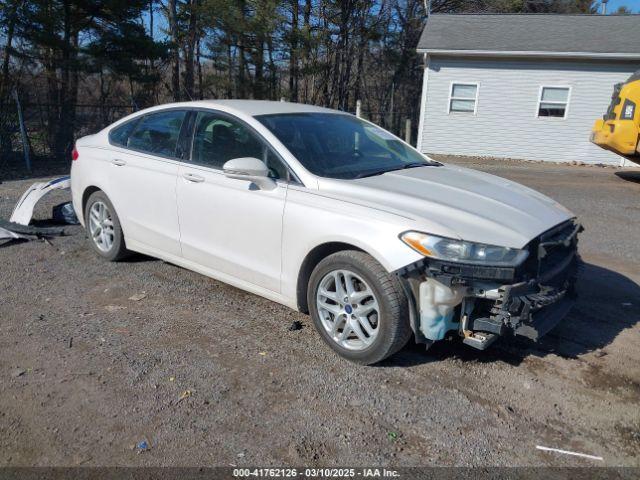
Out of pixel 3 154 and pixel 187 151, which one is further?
pixel 3 154

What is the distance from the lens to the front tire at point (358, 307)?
3.27 meters

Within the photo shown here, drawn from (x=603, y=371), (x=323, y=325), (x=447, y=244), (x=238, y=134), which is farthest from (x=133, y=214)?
(x=603, y=371)

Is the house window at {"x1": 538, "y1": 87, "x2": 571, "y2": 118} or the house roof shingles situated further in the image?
the house window at {"x1": 538, "y1": 87, "x2": 571, "y2": 118}

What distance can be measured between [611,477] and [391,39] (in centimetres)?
2631

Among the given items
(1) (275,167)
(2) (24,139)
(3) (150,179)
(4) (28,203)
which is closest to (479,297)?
(1) (275,167)

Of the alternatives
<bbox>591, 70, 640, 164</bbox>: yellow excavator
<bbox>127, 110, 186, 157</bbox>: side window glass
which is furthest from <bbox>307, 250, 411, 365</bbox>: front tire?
<bbox>591, 70, 640, 164</bbox>: yellow excavator

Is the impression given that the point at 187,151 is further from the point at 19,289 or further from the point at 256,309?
the point at 19,289

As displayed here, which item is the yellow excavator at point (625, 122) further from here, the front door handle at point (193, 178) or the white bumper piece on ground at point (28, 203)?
the white bumper piece on ground at point (28, 203)

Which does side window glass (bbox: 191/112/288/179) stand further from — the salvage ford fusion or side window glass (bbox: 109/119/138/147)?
side window glass (bbox: 109/119/138/147)

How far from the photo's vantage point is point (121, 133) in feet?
17.6

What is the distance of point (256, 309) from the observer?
4.43m

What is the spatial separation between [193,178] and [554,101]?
15482 mm

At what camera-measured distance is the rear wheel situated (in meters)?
5.27

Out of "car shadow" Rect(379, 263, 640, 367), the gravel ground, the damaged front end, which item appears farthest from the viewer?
"car shadow" Rect(379, 263, 640, 367)
